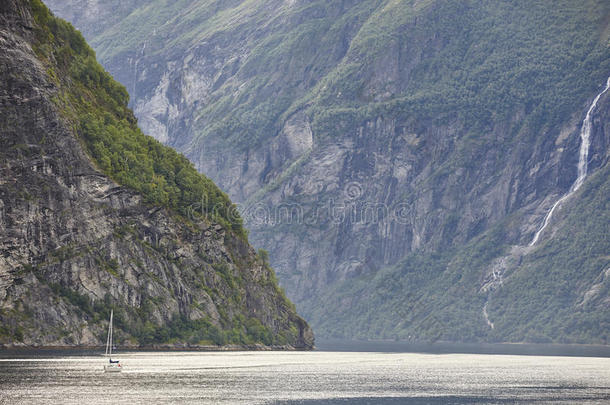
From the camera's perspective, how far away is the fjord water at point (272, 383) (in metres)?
123

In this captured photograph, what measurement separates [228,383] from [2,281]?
62.6 meters

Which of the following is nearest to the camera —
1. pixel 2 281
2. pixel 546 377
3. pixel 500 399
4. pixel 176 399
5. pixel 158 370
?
pixel 176 399

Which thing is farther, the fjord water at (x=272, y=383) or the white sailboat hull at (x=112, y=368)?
the white sailboat hull at (x=112, y=368)

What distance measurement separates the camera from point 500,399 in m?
130

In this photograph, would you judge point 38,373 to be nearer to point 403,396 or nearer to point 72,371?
point 72,371

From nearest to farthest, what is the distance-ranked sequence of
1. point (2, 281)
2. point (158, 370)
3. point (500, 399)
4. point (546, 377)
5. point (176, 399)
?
point (176, 399) → point (500, 399) → point (158, 370) → point (546, 377) → point (2, 281)

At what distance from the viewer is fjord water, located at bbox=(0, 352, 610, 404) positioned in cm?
12288

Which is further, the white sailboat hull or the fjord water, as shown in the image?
the white sailboat hull

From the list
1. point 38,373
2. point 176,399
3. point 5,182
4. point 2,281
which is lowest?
point 176,399

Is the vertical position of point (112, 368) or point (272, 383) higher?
point (112, 368)

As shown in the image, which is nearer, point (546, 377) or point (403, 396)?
point (403, 396)

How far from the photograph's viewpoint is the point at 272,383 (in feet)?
479

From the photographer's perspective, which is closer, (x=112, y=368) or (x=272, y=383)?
(x=272, y=383)

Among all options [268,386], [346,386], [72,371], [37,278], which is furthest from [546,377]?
[37,278]
